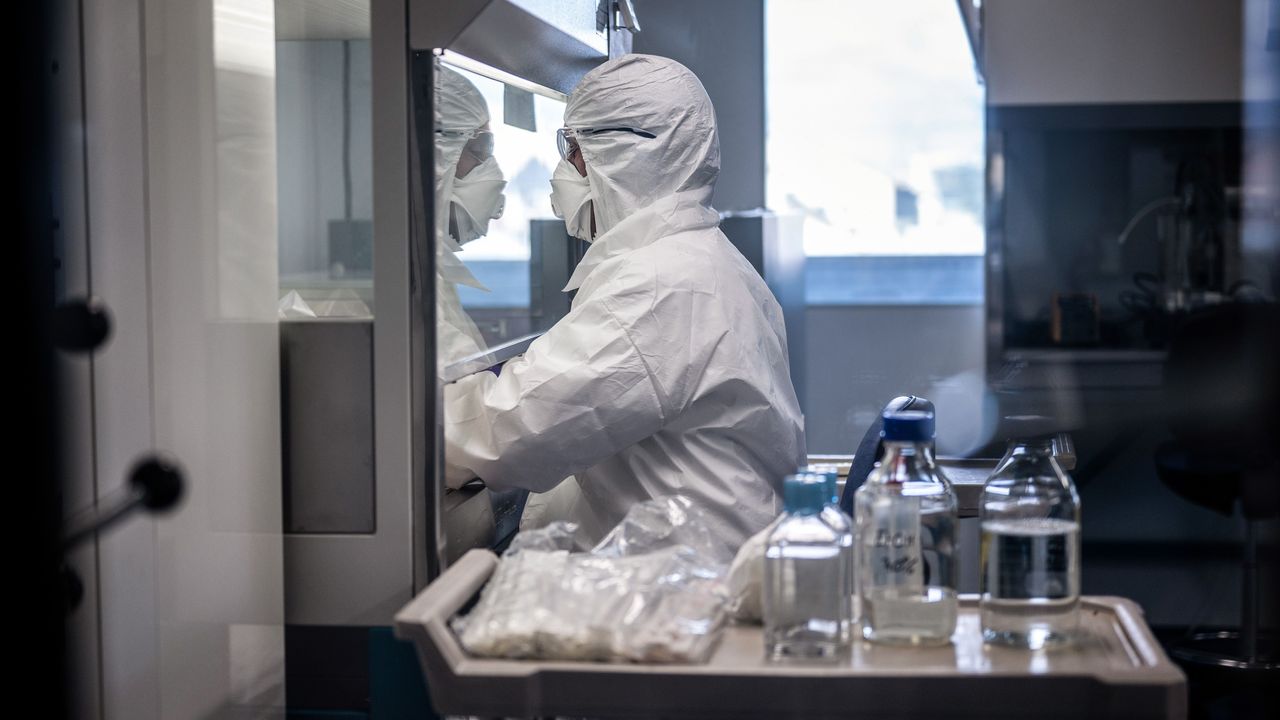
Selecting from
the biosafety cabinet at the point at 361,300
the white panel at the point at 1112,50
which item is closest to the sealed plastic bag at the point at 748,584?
the biosafety cabinet at the point at 361,300

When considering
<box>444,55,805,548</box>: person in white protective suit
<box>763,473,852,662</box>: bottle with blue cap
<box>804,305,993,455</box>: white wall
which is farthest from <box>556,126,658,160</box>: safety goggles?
<box>804,305,993,455</box>: white wall

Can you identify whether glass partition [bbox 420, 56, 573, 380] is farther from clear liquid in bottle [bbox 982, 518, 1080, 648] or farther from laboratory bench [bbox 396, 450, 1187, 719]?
clear liquid in bottle [bbox 982, 518, 1080, 648]

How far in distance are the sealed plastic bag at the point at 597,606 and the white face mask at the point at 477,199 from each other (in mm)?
659

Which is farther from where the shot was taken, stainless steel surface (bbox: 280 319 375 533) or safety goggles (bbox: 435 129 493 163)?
safety goggles (bbox: 435 129 493 163)

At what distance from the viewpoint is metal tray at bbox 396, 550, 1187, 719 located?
3.00 feet

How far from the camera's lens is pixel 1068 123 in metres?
3.21

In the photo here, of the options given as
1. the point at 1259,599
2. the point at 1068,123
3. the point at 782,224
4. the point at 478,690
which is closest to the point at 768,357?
the point at 478,690

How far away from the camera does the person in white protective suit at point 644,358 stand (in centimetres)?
141

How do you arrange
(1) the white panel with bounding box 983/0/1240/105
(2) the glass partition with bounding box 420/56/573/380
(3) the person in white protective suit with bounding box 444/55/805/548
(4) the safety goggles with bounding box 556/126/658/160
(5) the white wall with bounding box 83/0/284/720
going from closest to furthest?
1. (5) the white wall with bounding box 83/0/284/720
2. (3) the person in white protective suit with bounding box 444/55/805/548
3. (2) the glass partition with bounding box 420/56/573/380
4. (4) the safety goggles with bounding box 556/126/658/160
5. (1) the white panel with bounding box 983/0/1240/105

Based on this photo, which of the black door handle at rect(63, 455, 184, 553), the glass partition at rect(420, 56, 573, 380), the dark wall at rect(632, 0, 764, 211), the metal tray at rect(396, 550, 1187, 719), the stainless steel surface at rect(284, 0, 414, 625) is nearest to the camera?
the black door handle at rect(63, 455, 184, 553)

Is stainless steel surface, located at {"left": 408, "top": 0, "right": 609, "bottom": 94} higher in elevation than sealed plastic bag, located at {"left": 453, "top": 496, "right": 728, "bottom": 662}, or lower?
higher

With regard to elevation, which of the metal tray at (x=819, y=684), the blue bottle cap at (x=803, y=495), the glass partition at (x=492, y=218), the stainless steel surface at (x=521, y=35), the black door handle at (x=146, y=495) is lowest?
the metal tray at (x=819, y=684)

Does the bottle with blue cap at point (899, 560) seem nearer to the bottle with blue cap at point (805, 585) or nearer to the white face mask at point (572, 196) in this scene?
the bottle with blue cap at point (805, 585)

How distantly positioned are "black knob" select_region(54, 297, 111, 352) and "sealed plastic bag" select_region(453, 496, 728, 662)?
375 millimetres
